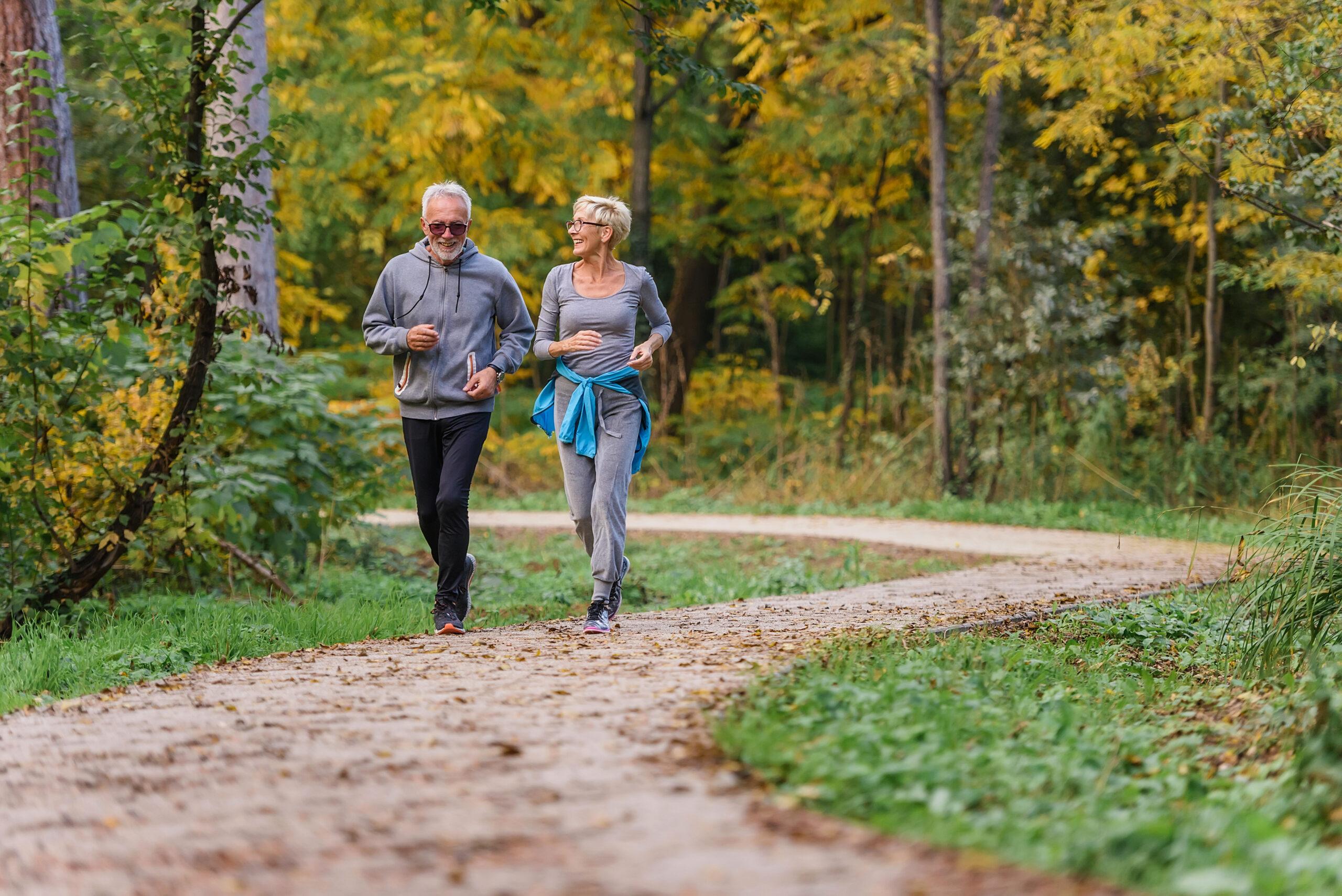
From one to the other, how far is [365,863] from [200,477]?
479 centimetres

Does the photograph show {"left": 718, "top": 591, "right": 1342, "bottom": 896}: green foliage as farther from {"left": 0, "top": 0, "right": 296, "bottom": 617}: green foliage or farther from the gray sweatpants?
{"left": 0, "top": 0, "right": 296, "bottom": 617}: green foliage

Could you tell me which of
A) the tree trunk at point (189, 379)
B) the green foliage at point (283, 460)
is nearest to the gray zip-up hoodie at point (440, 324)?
the tree trunk at point (189, 379)

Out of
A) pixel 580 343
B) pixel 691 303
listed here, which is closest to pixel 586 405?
pixel 580 343

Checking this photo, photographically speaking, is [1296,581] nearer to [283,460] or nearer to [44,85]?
[283,460]

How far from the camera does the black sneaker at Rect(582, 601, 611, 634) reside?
670cm

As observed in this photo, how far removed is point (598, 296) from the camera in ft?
22.4

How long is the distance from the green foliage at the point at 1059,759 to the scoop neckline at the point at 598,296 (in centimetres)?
215

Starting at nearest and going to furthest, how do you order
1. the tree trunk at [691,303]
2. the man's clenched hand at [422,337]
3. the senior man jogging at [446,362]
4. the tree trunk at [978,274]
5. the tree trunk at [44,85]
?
the man's clenched hand at [422,337] < the senior man jogging at [446,362] < the tree trunk at [44,85] < the tree trunk at [978,274] < the tree trunk at [691,303]

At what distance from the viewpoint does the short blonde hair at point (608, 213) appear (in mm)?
6777

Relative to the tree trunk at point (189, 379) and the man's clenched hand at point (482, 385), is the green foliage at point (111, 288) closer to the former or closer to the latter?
the tree trunk at point (189, 379)

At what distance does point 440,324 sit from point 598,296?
0.81 meters

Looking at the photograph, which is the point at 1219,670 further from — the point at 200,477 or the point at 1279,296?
the point at 1279,296

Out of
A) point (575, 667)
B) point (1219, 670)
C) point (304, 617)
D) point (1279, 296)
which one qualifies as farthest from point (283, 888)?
point (1279, 296)

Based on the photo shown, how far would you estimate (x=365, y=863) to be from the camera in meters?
3.01
